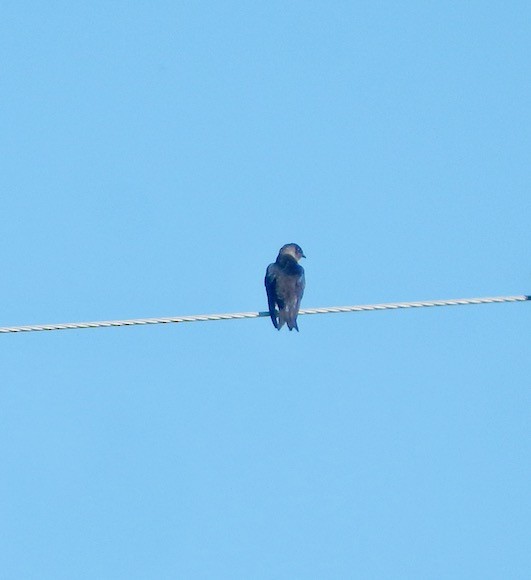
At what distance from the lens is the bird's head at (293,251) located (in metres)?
14.7

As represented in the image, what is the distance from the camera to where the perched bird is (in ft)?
41.8

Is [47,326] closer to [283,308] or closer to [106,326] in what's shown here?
[106,326]

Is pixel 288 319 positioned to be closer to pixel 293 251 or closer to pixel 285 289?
pixel 285 289

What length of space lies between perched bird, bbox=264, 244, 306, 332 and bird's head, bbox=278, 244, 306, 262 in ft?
0.84

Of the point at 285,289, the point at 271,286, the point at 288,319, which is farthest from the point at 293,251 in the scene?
the point at 288,319

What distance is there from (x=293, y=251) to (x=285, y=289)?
159 centimetres

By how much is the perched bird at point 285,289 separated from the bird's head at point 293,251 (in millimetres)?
257

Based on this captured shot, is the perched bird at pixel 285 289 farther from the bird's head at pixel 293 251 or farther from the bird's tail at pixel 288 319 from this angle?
the bird's head at pixel 293 251

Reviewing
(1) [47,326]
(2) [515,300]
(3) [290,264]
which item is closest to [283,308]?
(3) [290,264]

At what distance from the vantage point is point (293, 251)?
14797 mm

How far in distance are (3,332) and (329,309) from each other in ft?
6.94

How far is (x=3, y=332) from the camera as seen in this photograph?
9750mm

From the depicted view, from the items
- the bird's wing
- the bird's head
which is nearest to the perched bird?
the bird's wing

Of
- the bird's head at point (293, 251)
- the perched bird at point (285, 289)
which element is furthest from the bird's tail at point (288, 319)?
the bird's head at point (293, 251)
